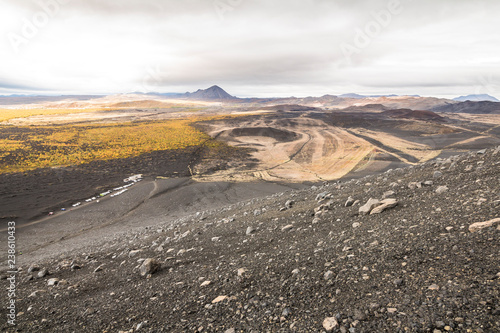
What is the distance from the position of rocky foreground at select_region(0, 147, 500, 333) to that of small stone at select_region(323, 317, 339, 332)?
19mm

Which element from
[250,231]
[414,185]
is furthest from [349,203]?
[250,231]

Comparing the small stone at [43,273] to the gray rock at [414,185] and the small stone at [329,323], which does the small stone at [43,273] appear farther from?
the gray rock at [414,185]

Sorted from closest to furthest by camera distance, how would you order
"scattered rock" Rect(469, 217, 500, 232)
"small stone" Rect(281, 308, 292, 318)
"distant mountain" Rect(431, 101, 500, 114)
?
"small stone" Rect(281, 308, 292, 318) < "scattered rock" Rect(469, 217, 500, 232) < "distant mountain" Rect(431, 101, 500, 114)

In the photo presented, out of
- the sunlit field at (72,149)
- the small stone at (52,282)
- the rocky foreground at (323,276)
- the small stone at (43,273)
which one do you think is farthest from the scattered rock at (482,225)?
the sunlit field at (72,149)

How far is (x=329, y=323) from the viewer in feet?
10.9

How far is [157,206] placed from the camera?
66.7 ft

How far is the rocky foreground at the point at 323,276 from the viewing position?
10.6ft

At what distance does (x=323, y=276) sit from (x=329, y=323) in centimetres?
112

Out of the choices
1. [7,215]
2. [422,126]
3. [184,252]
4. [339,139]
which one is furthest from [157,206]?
[422,126]

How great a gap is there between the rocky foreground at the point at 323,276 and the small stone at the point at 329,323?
0.02m

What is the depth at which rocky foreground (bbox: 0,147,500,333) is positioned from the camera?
3240 mm

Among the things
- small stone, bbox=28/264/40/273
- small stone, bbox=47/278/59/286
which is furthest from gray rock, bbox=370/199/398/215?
→ small stone, bbox=28/264/40/273

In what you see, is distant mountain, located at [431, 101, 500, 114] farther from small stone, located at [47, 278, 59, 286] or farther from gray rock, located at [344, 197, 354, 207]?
small stone, located at [47, 278, 59, 286]

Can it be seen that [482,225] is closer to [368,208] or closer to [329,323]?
[368,208]
